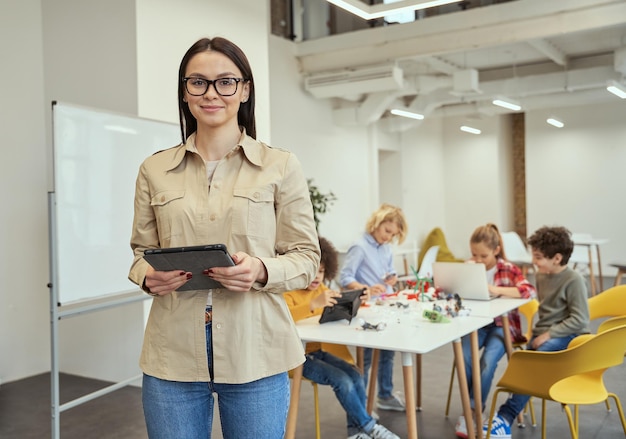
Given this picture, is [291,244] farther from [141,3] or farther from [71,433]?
[141,3]

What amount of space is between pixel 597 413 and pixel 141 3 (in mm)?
4111

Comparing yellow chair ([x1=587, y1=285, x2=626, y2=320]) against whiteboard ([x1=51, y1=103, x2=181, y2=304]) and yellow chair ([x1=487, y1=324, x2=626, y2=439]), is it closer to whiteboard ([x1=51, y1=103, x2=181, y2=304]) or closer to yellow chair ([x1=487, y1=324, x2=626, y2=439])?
yellow chair ([x1=487, y1=324, x2=626, y2=439])

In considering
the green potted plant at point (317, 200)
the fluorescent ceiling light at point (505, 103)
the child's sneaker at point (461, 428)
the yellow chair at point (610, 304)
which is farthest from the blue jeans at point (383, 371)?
the fluorescent ceiling light at point (505, 103)

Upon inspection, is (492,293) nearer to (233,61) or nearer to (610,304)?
(610,304)

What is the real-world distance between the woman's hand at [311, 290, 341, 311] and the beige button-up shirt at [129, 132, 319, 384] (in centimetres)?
175

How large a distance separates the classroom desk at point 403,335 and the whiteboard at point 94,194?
4.55 feet

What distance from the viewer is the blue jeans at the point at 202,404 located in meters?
1.32

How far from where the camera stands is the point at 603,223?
11.1 meters

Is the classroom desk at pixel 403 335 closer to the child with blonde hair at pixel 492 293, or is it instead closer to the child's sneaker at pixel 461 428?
the child's sneaker at pixel 461 428

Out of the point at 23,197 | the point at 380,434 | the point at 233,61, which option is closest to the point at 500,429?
the point at 380,434

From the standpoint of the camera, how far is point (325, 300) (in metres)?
3.16

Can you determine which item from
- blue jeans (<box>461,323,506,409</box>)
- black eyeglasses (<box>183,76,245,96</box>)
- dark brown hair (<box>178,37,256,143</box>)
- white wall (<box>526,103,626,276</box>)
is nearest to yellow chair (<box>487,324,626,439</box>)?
Answer: blue jeans (<box>461,323,506,409</box>)

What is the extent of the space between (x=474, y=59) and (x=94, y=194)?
7.52 metres

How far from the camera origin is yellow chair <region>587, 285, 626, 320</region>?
12.2 ft
